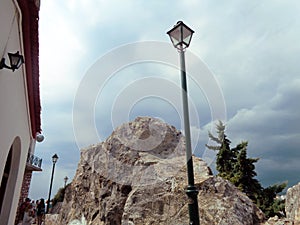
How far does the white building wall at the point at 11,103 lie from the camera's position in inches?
142

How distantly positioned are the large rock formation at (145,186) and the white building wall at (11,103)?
6487mm

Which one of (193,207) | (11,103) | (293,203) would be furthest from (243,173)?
(11,103)

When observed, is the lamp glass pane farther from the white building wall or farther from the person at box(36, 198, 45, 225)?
the person at box(36, 198, 45, 225)

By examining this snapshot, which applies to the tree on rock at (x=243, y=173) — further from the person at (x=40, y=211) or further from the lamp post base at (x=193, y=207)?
the lamp post base at (x=193, y=207)

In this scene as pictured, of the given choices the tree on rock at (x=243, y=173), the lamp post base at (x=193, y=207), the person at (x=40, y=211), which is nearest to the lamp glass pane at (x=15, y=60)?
the lamp post base at (x=193, y=207)

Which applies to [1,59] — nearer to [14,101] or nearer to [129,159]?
[14,101]

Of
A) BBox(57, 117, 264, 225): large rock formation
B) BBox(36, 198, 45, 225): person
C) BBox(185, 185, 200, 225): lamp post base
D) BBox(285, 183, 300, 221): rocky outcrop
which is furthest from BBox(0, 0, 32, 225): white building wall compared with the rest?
BBox(285, 183, 300, 221): rocky outcrop

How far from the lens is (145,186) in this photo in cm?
1202

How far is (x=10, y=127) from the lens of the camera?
4.53 m

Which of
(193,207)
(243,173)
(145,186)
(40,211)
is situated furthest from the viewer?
(243,173)

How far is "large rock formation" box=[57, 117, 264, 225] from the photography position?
30.5 ft

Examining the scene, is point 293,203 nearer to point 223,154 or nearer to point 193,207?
point 193,207

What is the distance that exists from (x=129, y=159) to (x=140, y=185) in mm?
3101

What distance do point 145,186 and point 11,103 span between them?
29.5ft
